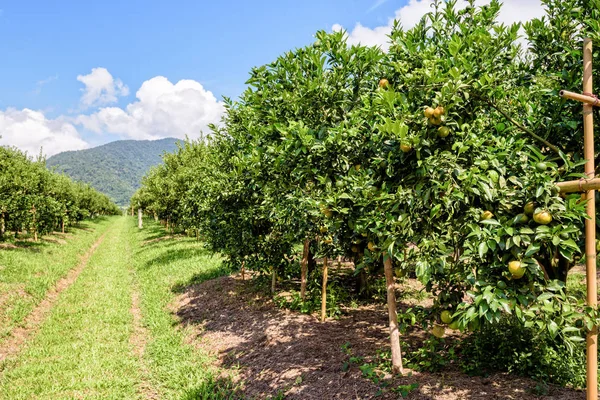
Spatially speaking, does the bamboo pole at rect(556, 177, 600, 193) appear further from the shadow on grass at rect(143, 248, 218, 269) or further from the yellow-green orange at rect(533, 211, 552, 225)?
the shadow on grass at rect(143, 248, 218, 269)

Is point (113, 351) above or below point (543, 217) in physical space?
below

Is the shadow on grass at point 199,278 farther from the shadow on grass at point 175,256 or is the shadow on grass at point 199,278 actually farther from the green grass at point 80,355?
the shadow on grass at point 175,256

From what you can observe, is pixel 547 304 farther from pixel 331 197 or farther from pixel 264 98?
pixel 264 98

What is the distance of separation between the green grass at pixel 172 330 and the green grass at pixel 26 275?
121 inches

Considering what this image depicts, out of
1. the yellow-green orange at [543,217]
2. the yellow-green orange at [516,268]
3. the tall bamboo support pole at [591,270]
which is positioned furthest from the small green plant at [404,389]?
the yellow-green orange at [543,217]

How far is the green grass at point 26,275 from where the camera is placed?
33.0ft

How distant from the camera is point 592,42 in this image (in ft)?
10.7

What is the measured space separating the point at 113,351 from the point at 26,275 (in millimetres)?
7897

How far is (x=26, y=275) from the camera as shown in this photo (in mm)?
13320

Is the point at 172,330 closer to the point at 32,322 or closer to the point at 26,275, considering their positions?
the point at 32,322

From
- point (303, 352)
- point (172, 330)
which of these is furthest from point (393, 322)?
point (172, 330)

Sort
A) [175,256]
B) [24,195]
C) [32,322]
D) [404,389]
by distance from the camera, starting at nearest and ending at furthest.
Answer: [404,389], [32,322], [175,256], [24,195]

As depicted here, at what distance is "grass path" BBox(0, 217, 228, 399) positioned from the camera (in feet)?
21.2

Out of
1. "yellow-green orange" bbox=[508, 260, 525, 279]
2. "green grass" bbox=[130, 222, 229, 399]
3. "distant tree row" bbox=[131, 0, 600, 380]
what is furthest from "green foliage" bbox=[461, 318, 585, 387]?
"green grass" bbox=[130, 222, 229, 399]
